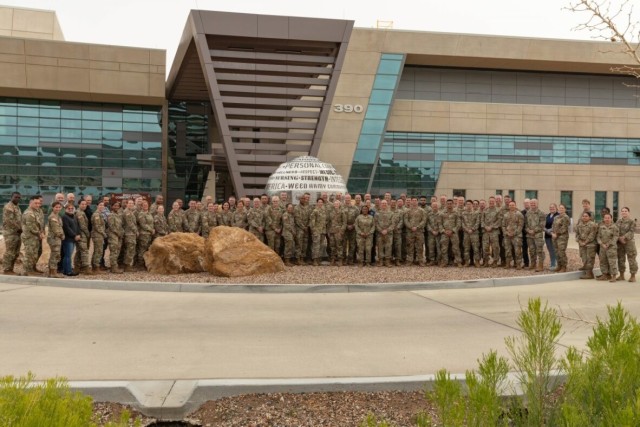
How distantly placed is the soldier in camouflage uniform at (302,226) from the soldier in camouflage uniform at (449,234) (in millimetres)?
3987

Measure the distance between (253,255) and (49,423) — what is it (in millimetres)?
10554

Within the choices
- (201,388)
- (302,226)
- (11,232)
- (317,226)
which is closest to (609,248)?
(317,226)

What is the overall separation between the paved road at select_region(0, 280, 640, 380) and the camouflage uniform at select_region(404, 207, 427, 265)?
4.41 m

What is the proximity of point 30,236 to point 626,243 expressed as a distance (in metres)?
14.2

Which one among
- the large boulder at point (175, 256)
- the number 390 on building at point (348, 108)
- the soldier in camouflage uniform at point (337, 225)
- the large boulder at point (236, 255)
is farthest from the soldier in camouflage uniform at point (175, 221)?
the number 390 on building at point (348, 108)

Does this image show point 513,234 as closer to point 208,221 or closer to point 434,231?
point 434,231

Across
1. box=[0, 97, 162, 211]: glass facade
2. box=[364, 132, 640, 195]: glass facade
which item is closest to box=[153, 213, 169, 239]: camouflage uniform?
box=[364, 132, 640, 195]: glass facade

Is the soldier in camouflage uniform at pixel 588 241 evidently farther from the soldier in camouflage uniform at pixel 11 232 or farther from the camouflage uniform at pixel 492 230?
the soldier in camouflage uniform at pixel 11 232

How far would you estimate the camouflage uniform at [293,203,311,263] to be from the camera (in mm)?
14984

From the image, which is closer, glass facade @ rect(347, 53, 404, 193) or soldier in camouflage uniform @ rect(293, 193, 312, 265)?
soldier in camouflage uniform @ rect(293, 193, 312, 265)

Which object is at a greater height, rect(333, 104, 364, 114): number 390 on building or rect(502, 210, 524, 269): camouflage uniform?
rect(333, 104, 364, 114): number 390 on building

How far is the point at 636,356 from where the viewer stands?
8.51ft

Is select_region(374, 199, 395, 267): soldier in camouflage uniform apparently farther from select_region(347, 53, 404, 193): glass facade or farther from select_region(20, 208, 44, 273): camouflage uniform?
select_region(347, 53, 404, 193): glass facade

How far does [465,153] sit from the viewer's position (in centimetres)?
4012
